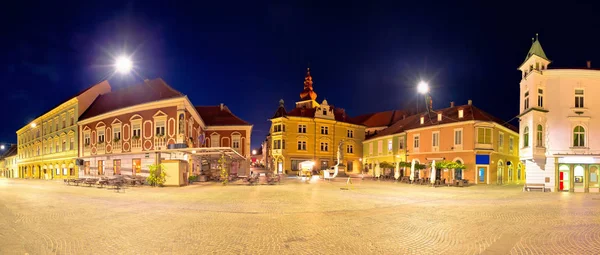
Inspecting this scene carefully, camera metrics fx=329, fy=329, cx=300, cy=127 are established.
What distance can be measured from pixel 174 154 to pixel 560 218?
88.5ft

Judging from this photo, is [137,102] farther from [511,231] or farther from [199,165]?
[511,231]

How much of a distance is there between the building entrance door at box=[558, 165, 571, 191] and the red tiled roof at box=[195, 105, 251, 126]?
33530mm

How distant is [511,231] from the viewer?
9562 millimetres

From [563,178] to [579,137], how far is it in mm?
3373

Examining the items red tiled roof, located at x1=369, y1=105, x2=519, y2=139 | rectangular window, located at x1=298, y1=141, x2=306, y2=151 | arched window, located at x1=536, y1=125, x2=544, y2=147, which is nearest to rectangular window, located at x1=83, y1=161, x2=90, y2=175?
rectangular window, located at x1=298, y1=141, x2=306, y2=151

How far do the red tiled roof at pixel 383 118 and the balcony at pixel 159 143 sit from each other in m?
48.6

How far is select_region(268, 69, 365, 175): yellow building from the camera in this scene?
5819 centimetres

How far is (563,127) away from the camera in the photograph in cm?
2538

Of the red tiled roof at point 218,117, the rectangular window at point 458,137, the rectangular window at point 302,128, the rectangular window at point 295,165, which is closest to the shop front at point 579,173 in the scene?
the rectangular window at point 458,137

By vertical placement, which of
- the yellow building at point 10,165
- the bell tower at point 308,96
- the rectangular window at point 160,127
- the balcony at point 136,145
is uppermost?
the bell tower at point 308,96

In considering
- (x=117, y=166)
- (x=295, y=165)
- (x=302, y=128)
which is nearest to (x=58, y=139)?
(x=117, y=166)

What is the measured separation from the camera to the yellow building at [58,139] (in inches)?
1515

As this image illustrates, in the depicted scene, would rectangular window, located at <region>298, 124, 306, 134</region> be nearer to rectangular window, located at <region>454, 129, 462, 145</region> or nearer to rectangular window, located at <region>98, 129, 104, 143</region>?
rectangular window, located at <region>454, 129, 462, 145</region>

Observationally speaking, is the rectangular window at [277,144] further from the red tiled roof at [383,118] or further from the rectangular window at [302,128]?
the red tiled roof at [383,118]
